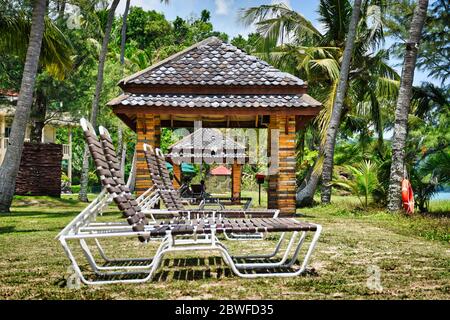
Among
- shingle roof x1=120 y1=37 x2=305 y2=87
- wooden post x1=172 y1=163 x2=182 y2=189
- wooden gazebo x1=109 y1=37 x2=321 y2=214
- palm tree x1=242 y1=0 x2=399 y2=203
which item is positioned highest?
palm tree x1=242 y1=0 x2=399 y2=203

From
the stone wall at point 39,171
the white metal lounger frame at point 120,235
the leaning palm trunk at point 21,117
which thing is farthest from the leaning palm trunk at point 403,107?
the stone wall at point 39,171

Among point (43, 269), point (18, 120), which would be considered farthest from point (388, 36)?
point (43, 269)

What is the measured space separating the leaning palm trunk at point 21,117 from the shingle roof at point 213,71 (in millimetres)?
2753

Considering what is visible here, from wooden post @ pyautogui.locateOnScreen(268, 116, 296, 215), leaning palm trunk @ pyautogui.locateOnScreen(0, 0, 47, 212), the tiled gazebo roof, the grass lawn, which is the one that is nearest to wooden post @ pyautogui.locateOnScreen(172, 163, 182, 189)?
the tiled gazebo roof

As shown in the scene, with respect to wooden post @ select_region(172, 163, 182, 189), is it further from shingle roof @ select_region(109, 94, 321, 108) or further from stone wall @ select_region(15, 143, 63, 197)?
shingle roof @ select_region(109, 94, 321, 108)

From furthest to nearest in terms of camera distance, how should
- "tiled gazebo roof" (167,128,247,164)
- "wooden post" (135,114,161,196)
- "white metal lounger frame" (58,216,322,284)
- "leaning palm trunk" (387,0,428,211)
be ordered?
"tiled gazebo roof" (167,128,247,164) < "leaning palm trunk" (387,0,428,211) < "wooden post" (135,114,161,196) < "white metal lounger frame" (58,216,322,284)

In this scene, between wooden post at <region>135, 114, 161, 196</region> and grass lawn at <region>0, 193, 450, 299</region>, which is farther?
wooden post at <region>135, 114, 161, 196</region>

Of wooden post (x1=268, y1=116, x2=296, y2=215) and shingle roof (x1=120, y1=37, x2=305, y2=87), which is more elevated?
shingle roof (x1=120, y1=37, x2=305, y2=87)

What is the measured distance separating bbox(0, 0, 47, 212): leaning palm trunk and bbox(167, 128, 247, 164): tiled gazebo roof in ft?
14.8

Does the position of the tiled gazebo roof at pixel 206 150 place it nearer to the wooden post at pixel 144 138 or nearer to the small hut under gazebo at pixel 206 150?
the small hut under gazebo at pixel 206 150

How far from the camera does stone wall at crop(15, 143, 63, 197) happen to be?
22.3 m

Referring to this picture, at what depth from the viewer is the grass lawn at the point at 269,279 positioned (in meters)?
3.98

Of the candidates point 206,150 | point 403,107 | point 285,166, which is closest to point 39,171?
point 206,150
